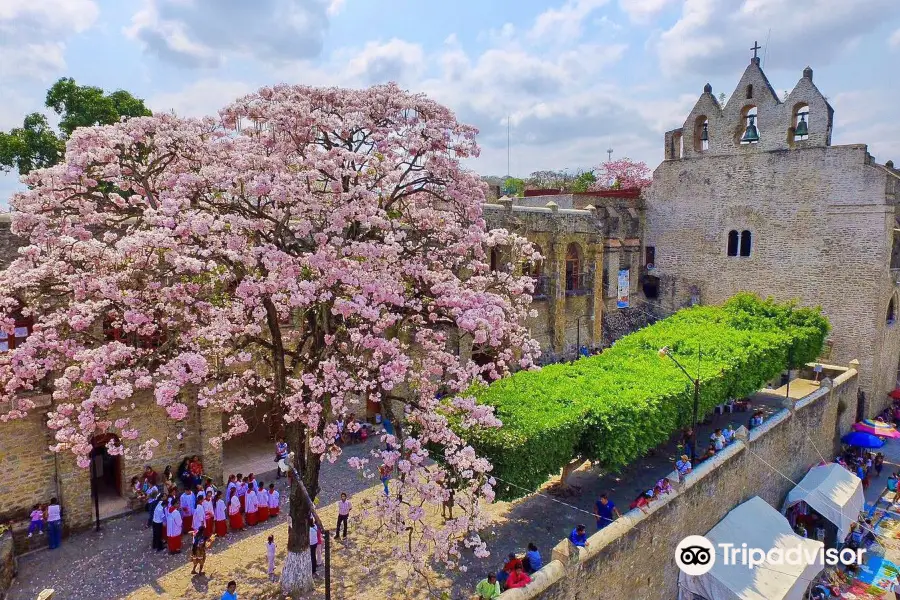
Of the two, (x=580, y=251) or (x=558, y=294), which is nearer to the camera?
(x=558, y=294)

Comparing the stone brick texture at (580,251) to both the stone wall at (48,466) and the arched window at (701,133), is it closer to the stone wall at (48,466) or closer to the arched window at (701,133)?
the arched window at (701,133)

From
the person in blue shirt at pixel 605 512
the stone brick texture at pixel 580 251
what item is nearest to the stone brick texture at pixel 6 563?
the person in blue shirt at pixel 605 512

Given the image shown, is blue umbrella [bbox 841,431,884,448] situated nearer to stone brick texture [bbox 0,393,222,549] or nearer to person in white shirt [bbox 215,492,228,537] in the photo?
person in white shirt [bbox 215,492,228,537]

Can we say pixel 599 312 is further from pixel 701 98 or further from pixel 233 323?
pixel 233 323

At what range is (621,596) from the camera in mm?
11758

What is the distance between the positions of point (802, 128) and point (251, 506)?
26248 millimetres

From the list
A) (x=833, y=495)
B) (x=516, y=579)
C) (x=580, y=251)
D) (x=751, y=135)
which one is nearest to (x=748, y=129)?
(x=751, y=135)

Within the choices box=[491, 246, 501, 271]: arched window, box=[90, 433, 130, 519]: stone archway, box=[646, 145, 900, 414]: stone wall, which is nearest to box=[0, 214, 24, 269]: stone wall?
box=[90, 433, 130, 519]: stone archway

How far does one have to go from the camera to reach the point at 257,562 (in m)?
12.1

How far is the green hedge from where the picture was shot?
472 inches

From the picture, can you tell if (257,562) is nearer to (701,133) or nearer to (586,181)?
(701,133)

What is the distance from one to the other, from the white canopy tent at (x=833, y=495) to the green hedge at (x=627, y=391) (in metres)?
3.40

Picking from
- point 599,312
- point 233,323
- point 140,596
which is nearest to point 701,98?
point 599,312

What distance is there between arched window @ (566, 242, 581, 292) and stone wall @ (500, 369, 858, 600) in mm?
9708
